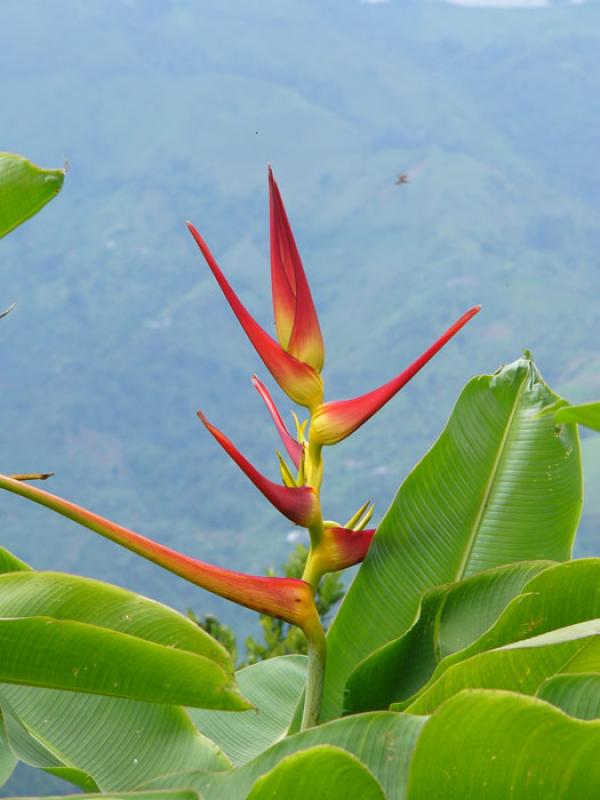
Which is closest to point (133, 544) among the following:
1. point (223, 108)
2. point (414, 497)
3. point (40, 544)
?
point (414, 497)

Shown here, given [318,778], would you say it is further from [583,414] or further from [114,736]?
[114,736]

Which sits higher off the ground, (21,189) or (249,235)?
(21,189)

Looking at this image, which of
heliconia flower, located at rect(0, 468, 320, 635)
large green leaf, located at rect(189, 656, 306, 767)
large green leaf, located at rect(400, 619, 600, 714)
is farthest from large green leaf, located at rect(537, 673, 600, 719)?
large green leaf, located at rect(189, 656, 306, 767)

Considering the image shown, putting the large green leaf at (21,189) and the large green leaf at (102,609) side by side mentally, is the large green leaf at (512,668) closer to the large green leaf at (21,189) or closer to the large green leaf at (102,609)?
the large green leaf at (102,609)

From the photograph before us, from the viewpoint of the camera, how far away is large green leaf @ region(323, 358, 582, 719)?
0.71 m

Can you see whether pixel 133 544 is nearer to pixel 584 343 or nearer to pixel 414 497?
pixel 414 497

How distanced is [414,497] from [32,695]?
0.30 metres

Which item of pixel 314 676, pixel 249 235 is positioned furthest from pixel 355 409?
pixel 249 235

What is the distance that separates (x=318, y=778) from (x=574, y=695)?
0.12m

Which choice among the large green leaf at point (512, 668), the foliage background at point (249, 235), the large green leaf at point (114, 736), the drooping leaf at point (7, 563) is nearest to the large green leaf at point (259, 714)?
the large green leaf at point (114, 736)

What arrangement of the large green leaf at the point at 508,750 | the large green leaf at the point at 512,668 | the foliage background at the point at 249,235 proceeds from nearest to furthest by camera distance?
1. the large green leaf at the point at 508,750
2. the large green leaf at the point at 512,668
3. the foliage background at the point at 249,235

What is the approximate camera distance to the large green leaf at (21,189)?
2.15 ft

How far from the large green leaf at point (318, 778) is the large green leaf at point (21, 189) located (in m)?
0.40

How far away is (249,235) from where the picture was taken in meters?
50.7
